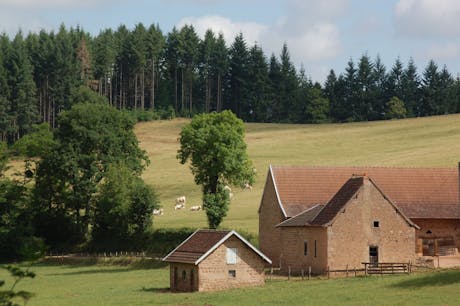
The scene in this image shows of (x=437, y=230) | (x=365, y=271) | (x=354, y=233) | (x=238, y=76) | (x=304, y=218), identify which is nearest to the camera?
(x=365, y=271)

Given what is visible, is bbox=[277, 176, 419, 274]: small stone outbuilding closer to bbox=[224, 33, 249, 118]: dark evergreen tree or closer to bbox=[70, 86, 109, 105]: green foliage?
bbox=[70, 86, 109, 105]: green foliage

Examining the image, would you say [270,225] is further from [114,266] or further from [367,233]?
[114,266]

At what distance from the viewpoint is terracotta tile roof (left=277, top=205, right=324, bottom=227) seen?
56.9 m

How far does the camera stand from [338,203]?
5509 cm

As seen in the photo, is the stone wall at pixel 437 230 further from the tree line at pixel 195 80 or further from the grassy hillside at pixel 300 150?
the tree line at pixel 195 80

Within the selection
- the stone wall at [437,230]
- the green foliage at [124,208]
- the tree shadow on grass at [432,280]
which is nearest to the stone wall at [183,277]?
the tree shadow on grass at [432,280]

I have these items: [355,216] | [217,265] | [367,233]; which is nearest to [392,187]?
[367,233]

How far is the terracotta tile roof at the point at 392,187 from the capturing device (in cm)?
6072

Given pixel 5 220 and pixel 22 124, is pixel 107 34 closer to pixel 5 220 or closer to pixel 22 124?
pixel 22 124

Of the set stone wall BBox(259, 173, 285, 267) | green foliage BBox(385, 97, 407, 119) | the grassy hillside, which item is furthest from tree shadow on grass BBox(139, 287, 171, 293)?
green foliage BBox(385, 97, 407, 119)

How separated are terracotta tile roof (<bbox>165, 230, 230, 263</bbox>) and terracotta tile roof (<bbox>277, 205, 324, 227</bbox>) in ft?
25.5

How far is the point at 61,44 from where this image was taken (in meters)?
146

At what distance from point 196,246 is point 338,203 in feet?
32.1

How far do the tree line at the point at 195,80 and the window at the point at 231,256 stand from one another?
90.8 metres
